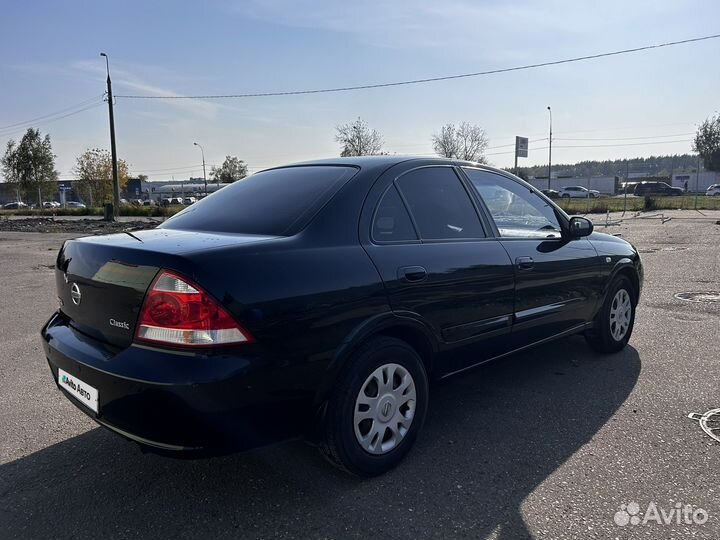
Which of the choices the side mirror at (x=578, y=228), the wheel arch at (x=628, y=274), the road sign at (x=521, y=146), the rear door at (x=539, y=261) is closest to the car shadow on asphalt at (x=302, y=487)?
the rear door at (x=539, y=261)

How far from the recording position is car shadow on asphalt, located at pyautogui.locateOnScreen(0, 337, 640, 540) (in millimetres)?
2439

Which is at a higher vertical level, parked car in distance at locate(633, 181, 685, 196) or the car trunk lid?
parked car in distance at locate(633, 181, 685, 196)

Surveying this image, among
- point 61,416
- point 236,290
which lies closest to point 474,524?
point 236,290

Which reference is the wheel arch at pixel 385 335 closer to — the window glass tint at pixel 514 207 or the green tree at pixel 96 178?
the window glass tint at pixel 514 207

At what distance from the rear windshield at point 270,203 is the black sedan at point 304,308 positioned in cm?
1

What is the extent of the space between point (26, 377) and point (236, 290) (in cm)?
309

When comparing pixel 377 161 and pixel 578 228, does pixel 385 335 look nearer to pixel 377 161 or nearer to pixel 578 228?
pixel 377 161

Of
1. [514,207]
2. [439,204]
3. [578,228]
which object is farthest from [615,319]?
[439,204]

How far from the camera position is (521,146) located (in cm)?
3086

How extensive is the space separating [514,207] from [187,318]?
104 inches

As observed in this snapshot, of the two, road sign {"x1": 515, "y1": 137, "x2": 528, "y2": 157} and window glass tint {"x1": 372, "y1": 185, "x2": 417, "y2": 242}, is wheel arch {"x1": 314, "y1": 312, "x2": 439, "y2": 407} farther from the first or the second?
road sign {"x1": 515, "y1": 137, "x2": 528, "y2": 157}

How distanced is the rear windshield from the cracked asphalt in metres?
1.28

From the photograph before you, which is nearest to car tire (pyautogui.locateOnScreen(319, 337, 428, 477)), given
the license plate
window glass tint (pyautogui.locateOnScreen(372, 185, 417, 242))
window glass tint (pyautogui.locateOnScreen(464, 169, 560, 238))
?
window glass tint (pyautogui.locateOnScreen(372, 185, 417, 242))

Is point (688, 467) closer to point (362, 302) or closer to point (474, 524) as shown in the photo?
point (474, 524)
